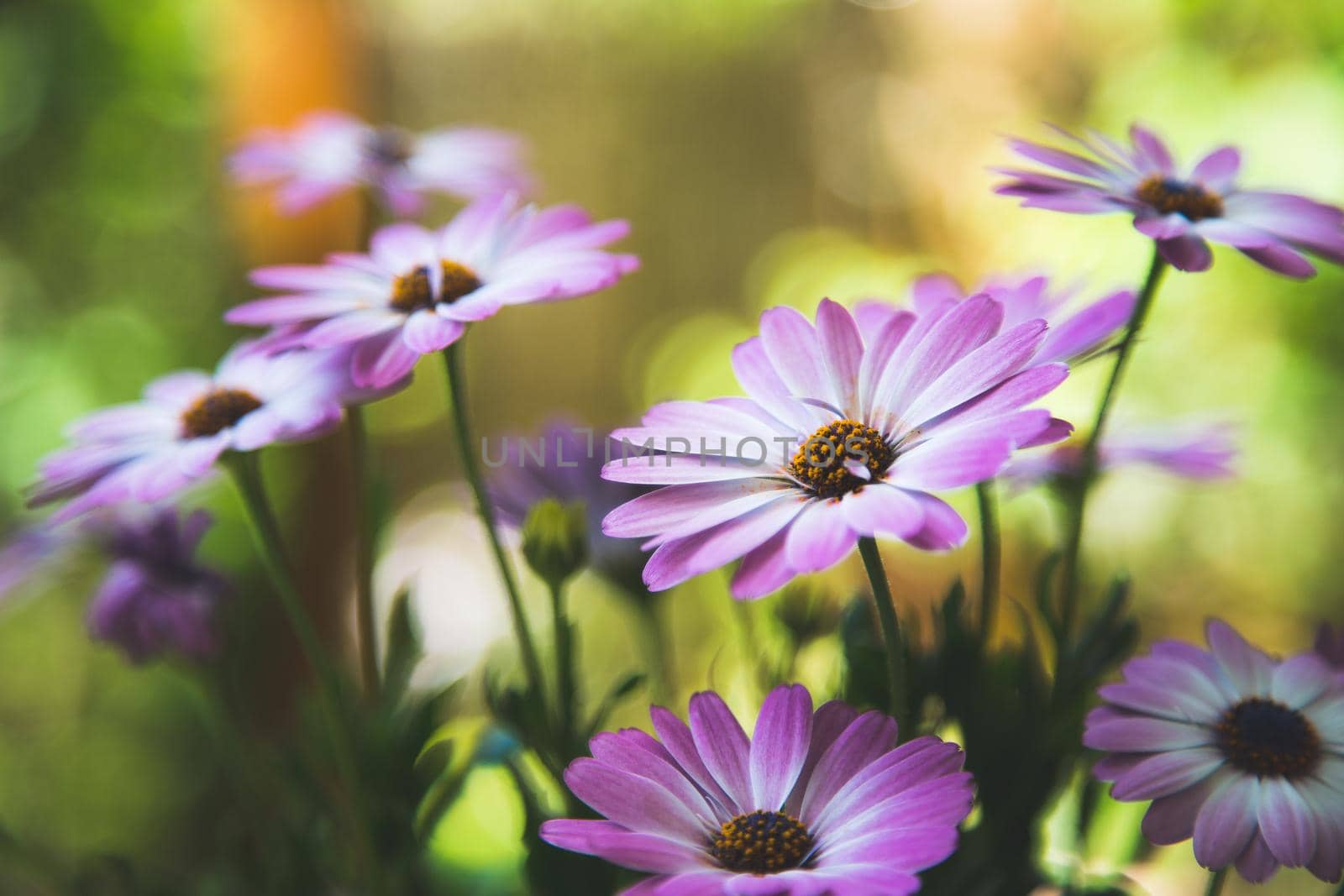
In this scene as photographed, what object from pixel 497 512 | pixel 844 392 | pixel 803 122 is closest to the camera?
pixel 844 392

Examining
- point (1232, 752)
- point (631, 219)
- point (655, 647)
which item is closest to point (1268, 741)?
point (1232, 752)

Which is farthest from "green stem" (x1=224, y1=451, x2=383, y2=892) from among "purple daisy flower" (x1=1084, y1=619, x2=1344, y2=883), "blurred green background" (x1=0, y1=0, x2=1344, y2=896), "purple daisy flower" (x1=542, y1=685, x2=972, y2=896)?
"blurred green background" (x1=0, y1=0, x2=1344, y2=896)

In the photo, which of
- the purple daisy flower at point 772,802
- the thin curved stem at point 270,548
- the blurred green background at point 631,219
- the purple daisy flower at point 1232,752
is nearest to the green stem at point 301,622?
the thin curved stem at point 270,548

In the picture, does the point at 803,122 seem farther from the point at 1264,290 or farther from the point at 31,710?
the point at 31,710

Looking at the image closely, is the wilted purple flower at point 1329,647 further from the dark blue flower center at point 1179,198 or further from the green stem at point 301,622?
the green stem at point 301,622

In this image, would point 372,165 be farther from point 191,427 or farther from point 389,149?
point 191,427

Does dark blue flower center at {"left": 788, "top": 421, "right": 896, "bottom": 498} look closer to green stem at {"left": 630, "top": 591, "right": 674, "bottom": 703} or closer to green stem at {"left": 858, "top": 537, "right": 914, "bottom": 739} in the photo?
green stem at {"left": 858, "top": 537, "right": 914, "bottom": 739}

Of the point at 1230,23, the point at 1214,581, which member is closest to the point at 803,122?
the point at 1230,23

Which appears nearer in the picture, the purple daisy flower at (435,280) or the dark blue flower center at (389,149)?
the purple daisy flower at (435,280)
